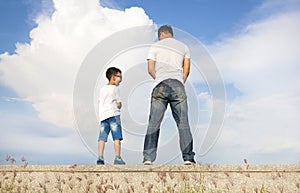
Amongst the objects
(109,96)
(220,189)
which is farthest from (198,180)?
(109,96)

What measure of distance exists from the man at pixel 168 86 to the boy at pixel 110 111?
0.90 m

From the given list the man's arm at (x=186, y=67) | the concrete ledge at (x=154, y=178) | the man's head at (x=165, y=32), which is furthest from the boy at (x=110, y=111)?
the concrete ledge at (x=154, y=178)

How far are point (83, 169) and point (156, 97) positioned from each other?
1833 millimetres

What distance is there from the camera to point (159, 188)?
467 cm

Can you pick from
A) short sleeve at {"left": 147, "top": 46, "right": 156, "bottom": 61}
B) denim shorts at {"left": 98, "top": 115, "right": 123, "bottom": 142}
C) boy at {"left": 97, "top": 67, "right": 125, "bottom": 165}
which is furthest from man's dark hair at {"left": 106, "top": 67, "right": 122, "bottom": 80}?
short sleeve at {"left": 147, "top": 46, "right": 156, "bottom": 61}

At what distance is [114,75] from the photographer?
290 inches

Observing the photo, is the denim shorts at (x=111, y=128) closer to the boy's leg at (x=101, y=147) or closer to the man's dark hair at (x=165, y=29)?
the boy's leg at (x=101, y=147)

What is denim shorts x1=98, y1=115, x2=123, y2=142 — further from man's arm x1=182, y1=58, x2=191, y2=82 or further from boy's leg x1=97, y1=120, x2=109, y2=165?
man's arm x1=182, y1=58, x2=191, y2=82

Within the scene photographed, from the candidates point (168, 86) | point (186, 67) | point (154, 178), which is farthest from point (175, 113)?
point (154, 178)

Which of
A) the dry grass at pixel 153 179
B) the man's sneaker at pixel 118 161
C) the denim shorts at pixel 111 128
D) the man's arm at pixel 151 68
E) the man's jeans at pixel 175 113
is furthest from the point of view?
the denim shorts at pixel 111 128

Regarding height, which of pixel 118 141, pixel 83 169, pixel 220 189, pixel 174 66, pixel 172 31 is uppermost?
pixel 172 31

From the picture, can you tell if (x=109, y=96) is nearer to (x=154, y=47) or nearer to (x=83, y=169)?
(x=154, y=47)

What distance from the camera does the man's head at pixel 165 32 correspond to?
6.53m

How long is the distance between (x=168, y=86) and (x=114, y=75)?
50.7 inches
